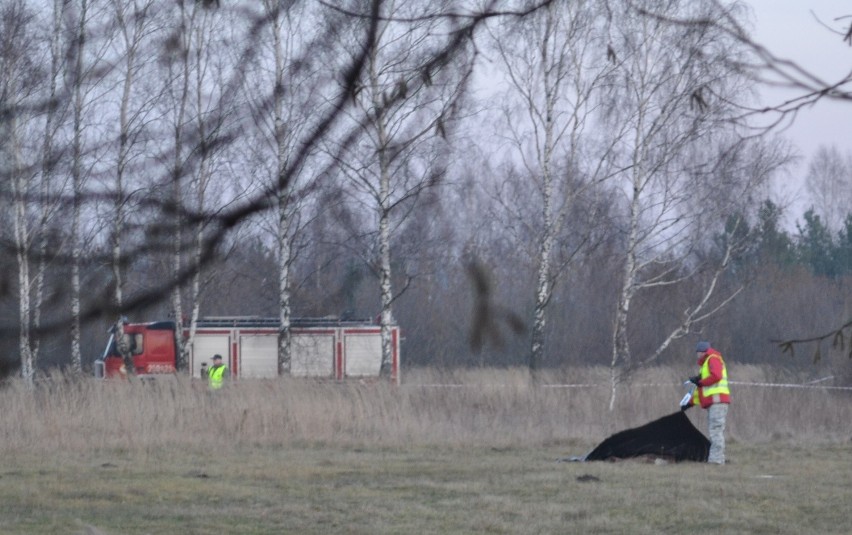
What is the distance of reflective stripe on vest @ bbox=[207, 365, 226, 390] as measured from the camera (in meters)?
18.4

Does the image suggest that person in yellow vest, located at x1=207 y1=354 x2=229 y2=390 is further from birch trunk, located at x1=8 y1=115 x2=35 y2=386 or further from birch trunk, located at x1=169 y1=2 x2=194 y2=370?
birch trunk, located at x1=169 y1=2 x2=194 y2=370

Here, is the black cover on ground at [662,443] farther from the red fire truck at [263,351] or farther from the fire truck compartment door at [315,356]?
the fire truck compartment door at [315,356]

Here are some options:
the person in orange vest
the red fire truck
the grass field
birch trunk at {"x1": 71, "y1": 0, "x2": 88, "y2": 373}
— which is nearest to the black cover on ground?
the person in orange vest

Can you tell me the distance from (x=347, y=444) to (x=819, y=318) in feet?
45.4

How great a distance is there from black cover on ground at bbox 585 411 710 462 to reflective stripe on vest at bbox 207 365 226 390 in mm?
6279

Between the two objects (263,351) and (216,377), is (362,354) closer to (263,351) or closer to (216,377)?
(263,351)

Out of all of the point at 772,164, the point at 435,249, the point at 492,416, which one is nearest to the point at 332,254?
the point at 435,249

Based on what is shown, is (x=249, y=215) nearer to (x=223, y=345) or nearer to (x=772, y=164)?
(x=772, y=164)

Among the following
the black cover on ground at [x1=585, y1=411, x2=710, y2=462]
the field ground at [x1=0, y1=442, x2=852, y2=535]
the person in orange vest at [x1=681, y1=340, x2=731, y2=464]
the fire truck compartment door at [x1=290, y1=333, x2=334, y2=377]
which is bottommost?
the field ground at [x1=0, y1=442, x2=852, y2=535]

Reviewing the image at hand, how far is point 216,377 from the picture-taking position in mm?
18734

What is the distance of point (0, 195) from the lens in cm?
328

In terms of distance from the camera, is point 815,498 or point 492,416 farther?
point 492,416

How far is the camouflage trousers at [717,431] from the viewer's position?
1428 centimetres

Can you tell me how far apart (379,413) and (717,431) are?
17.4ft
